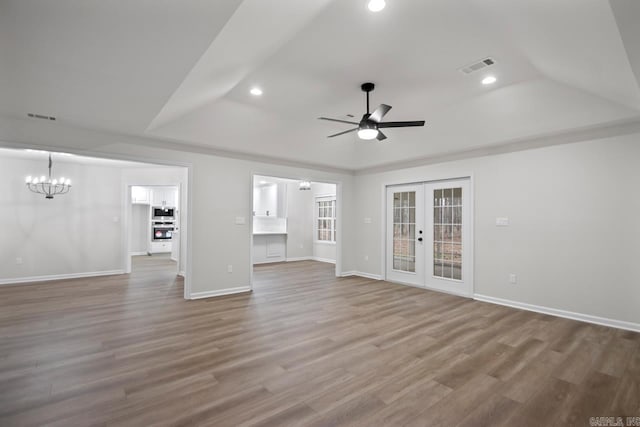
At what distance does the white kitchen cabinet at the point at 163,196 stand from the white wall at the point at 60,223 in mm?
4378

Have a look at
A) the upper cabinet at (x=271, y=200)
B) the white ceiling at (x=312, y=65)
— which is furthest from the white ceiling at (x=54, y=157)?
the upper cabinet at (x=271, y=200)

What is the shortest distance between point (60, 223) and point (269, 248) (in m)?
5.13

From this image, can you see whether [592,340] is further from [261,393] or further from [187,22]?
[187,22]

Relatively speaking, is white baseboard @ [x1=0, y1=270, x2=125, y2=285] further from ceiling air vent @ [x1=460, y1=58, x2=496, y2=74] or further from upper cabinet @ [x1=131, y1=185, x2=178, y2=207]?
ceiling air vent @ [x1=460, y1=58, x2=496, y2=74]

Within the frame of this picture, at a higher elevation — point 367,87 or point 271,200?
point 367,87

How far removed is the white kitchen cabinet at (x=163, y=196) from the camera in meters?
Answer: 11.7

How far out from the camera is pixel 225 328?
3.68m

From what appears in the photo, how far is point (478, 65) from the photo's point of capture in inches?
139

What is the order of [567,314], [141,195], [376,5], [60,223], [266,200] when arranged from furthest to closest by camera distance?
[141,195] < [266,200] < [60,223] < [567,314] < [376,5]

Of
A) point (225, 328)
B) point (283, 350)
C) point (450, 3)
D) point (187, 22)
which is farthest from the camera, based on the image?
point (225, 328)

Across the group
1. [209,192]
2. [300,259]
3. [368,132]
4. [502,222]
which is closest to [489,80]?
[368,132]

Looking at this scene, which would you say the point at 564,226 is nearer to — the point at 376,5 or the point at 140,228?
the point at 376,5

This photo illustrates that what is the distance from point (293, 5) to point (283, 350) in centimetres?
311

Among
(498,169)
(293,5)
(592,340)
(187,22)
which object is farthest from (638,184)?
(187,22)
